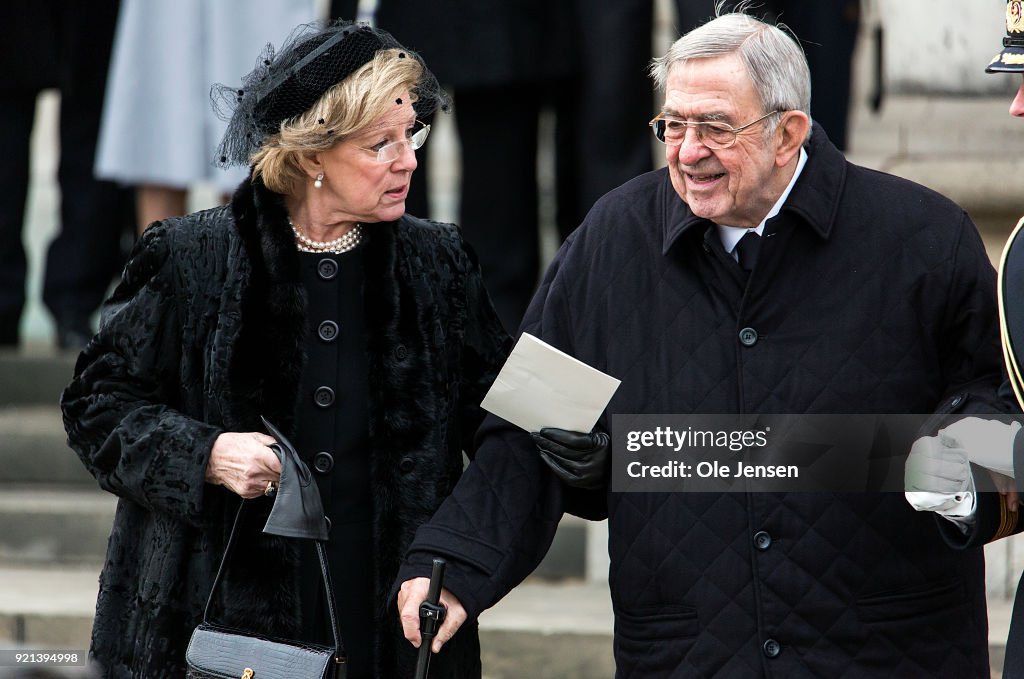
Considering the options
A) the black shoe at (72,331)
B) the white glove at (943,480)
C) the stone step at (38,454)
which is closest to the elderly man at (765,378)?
the white glove at (943,480)

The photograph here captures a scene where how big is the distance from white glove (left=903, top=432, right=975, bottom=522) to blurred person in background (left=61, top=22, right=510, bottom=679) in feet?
3.06

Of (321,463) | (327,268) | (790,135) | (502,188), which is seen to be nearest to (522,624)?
(502,188)

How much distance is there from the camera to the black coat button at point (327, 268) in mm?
3256

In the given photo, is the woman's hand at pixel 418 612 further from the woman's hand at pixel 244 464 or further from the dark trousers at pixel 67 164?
the dark trousers at pixel 67 164

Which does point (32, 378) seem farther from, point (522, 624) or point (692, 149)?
point (692, 149)

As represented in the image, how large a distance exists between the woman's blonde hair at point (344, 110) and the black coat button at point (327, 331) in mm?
314

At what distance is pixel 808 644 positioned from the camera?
3.02 meters

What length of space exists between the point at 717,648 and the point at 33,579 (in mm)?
2929

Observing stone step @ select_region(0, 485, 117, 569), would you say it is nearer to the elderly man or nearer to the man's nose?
the elderly man

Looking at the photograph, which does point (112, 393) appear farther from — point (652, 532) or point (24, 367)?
point (24, 367)

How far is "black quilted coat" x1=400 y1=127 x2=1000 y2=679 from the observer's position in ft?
9.95

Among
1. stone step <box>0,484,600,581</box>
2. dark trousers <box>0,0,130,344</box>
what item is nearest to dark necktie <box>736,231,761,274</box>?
stone step <box>0,484,600,581</box>

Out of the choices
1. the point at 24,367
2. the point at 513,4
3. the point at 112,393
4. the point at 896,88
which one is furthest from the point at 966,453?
the point at 24,367

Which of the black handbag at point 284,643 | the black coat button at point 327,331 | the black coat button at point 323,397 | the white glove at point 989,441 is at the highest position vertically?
the black coat button at point 327,331
